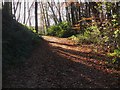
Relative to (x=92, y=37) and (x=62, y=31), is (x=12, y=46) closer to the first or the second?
(x=92, y=37)

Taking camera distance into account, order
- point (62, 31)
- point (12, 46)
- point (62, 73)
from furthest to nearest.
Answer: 1. point (62, 31)
2. point (12, 46)
3. point (62, 73)

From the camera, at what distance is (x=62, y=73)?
10578mm

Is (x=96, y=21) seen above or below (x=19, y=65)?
above

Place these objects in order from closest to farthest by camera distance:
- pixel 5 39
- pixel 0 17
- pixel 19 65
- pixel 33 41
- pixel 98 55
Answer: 1. pixel 19 65
2. pixel 5 39
3. pixel 0 17
4. pixel 98 55
5. pixel 33 41

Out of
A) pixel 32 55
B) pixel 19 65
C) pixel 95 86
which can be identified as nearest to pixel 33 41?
pixel 32 55

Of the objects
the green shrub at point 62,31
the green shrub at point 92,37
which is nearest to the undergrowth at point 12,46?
the green shrub at point 92,37

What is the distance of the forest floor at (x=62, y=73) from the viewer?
9.30 m

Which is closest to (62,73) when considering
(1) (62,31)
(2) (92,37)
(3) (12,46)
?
(3) (12,46)

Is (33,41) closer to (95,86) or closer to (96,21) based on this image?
(96,21)

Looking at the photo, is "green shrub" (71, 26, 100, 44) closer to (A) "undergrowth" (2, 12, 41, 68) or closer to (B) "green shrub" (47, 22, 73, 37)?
(A) "undergrowth" (2, 12, 41, 68)

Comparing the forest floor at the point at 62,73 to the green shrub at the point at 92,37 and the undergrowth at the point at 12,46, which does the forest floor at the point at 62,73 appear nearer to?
the undergrowth at the point at 12,46

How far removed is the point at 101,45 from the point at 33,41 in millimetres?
4481

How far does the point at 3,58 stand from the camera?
401 inches

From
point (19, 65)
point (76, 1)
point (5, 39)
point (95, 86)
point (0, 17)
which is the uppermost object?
point (76, 1)
